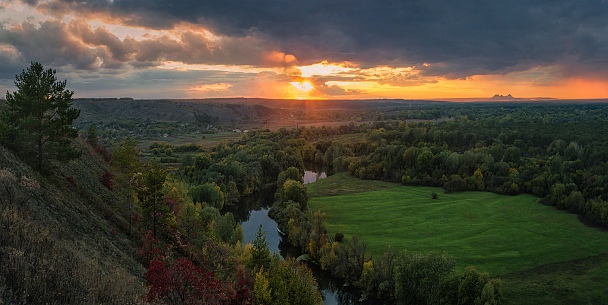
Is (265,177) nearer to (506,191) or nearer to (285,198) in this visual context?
(285,198)

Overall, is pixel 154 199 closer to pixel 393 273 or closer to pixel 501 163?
pixel 393 273

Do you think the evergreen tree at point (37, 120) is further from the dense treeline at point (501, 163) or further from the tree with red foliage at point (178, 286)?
the dense treeline at point (501, 163)

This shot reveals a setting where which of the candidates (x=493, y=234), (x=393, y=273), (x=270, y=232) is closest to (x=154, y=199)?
(x=393, y=273)

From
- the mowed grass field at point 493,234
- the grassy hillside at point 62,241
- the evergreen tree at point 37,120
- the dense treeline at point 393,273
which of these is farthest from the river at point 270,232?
the evergreen tree at point 37,120

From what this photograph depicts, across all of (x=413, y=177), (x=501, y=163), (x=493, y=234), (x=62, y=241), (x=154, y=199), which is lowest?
(x=493, y=234)

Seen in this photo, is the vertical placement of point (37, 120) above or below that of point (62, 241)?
above

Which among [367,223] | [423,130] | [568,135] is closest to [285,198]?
[367,223]

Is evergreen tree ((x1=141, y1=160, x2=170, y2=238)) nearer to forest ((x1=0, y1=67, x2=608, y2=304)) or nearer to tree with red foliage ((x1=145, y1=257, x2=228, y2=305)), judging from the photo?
forest ((x1=0, y1=67, x2=608, y2=304))

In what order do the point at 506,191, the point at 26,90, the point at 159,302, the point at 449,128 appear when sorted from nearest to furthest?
the point at 159,302 → the point at 26,90 → the point at 506,191 → the point at 449,128
